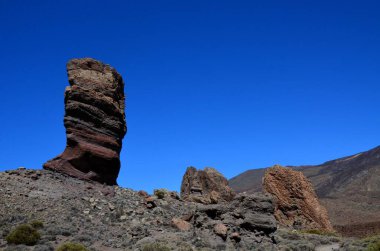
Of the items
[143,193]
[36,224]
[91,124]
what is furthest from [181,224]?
[91,124]

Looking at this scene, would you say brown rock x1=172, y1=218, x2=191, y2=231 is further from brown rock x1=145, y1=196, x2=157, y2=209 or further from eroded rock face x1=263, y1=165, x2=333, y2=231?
eroded rock face x1=263, y1=165, x2=333, y2=231

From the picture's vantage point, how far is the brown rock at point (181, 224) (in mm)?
24375

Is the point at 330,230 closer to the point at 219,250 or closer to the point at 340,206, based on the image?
the point at 219,250

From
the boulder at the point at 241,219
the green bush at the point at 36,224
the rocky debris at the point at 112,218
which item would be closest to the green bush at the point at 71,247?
the rocky debris at the point at 112,218

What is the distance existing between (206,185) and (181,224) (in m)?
18.0

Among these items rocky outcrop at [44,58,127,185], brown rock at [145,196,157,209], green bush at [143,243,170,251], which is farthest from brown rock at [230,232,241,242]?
rocky outcrop at [44,58,127,185]

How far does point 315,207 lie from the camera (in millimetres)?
34281

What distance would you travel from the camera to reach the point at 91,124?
29.0m

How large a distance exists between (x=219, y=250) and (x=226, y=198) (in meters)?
19.6

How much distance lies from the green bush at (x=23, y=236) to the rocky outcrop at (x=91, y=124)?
785 cm

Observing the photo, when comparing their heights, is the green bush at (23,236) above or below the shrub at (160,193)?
below

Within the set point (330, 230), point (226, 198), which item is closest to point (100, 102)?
point (226, 198)

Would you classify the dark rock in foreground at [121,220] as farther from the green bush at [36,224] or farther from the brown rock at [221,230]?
the green bush at [36,224]

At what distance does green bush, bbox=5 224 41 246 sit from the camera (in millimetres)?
19953
